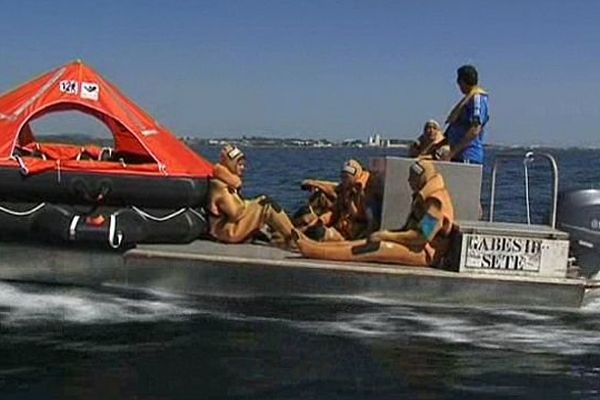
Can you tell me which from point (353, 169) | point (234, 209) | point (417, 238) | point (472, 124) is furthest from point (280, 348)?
point (472, 124)

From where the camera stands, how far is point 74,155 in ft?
38.0

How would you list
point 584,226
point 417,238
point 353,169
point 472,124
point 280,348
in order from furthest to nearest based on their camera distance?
point 353,169, point 472,124, point 584,226, point 417,238, point 280,348

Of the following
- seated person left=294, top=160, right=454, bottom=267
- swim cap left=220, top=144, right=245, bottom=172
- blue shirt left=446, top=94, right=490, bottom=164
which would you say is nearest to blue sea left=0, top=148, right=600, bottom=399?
seated person left=294, top=160, right=454, bottom=267

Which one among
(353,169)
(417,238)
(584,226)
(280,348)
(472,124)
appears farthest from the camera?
(353,169)

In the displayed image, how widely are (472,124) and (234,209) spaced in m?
2.64

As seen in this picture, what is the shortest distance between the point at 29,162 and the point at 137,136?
1.21m

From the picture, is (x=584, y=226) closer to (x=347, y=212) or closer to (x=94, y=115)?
(x=347, y=212)

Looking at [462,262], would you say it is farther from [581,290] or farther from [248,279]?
[248,279]

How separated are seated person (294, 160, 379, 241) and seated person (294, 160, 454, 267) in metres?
0.50

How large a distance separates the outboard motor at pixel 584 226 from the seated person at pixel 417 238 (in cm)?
142

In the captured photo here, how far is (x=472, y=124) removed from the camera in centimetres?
1036

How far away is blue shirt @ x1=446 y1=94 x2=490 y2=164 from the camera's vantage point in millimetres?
10336

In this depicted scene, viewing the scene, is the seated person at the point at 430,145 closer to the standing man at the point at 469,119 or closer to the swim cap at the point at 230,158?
the standing man at the point at 469,119

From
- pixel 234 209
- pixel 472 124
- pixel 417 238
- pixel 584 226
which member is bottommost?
pixel 417 238
